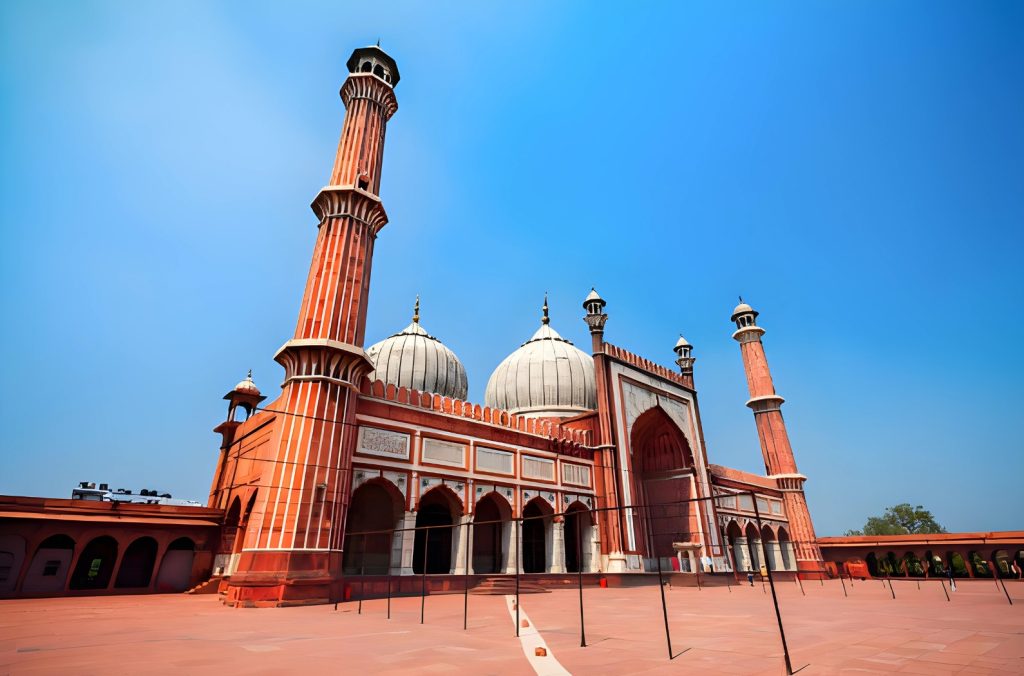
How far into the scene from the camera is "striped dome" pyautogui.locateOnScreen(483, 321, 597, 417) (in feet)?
102

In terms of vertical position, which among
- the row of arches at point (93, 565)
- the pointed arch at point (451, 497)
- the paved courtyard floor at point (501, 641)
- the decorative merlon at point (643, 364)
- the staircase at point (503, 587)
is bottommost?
the paved courtyard floor at point (501, 641)

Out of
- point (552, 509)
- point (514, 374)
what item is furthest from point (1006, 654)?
point (514, 374)

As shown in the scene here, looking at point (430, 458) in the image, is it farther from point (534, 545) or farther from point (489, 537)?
point (534, 545)

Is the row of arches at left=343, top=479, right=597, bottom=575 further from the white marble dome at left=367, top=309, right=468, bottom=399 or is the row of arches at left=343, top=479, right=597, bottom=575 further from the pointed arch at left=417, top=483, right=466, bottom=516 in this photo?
the white marble dome at left=367, top=309, right=468, bottom=399

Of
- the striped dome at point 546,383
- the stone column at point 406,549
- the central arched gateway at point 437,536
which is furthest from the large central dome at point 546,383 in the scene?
the stone column at point 406,549

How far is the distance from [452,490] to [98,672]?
14172mm

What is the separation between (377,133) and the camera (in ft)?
67.1

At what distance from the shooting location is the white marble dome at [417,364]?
28.2 meters

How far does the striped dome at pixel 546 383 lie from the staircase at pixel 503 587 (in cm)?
1268

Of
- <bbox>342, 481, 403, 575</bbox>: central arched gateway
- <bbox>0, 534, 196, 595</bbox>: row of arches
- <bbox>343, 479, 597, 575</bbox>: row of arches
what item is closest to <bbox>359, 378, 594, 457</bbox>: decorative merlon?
<bbox>343, 479, 597, 575</bbox>: row of arches

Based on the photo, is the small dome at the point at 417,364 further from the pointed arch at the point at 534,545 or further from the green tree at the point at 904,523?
the green tree at the point at 904,523

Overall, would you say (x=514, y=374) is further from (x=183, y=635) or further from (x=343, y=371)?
(x=183, y=635)

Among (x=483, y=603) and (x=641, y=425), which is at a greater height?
(x=641, y=425)

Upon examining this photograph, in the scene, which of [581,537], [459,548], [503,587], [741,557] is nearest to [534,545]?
[581,537]
